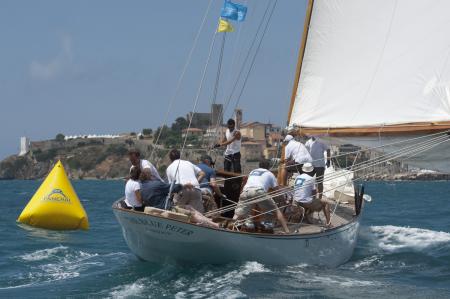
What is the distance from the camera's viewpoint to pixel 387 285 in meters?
11.4

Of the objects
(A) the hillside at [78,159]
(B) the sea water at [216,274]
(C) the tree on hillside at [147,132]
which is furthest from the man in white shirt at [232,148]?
(C) the tree on hillside at [147,132]

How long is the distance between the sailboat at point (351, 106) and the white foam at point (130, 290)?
0.77m

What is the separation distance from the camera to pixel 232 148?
51.0 ft

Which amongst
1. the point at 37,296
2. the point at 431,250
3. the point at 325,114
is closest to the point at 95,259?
the point at 37,296

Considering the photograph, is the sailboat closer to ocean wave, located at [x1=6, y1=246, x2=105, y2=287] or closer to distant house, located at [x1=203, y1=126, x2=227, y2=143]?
ocean wave, located at [x1=6, y1=246, x2=105, y2=287]

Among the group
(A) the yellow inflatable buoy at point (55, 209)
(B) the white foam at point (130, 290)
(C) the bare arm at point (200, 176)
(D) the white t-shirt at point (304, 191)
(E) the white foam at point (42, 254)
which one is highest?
(C) the bare arm at point (200, 176)

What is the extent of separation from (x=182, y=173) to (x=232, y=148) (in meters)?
3.68

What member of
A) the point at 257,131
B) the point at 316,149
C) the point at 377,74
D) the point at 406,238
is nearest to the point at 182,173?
the point at 377,74

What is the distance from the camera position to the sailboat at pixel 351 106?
1148 cm

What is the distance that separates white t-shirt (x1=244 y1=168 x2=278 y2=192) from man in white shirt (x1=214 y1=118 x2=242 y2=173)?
295 centimetres

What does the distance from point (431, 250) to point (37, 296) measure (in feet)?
27.0

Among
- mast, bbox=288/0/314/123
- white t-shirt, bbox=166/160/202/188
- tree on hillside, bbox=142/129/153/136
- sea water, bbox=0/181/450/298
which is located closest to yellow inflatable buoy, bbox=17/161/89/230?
sea water, bbox=0/181/450/298

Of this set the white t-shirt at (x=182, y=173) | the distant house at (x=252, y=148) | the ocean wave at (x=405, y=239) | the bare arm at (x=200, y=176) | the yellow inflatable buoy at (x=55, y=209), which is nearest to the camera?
the white t-shirt at (x=182, y=173)

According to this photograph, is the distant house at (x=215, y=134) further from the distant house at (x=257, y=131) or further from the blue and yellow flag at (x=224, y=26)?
the distant house at (x=257, y=131)
